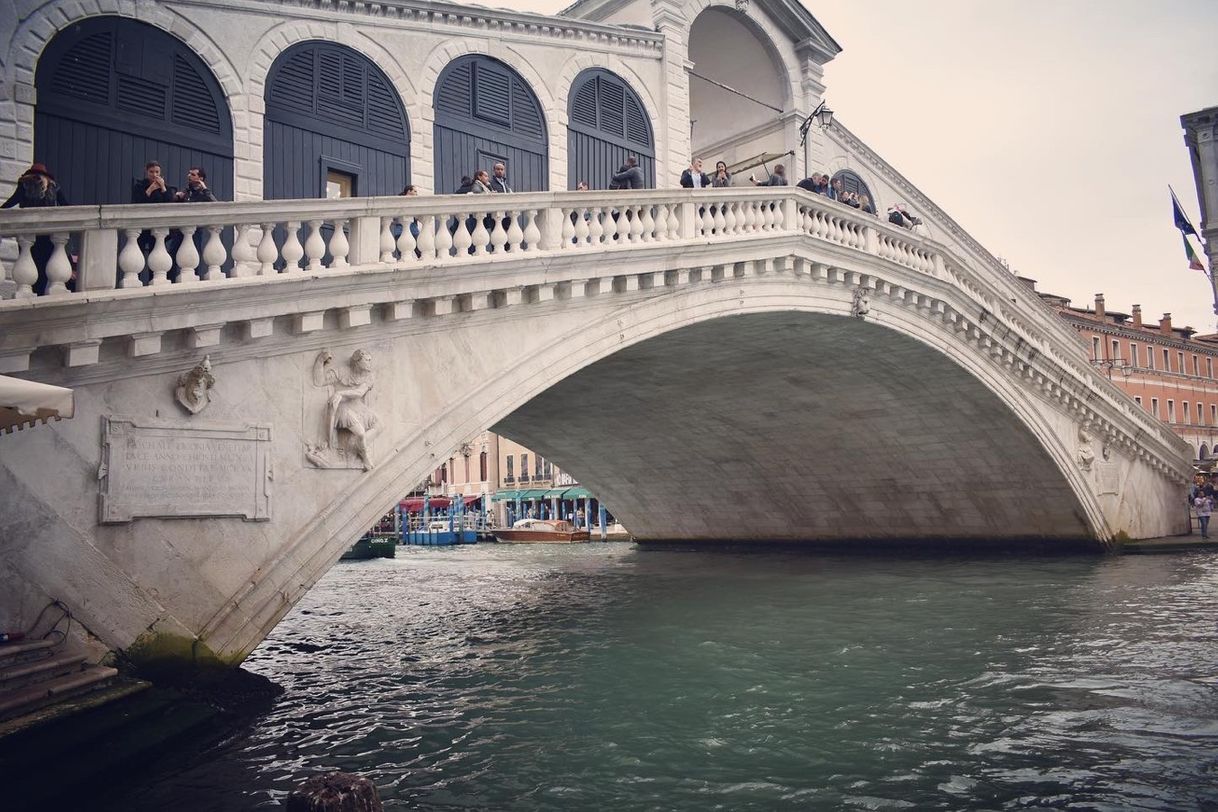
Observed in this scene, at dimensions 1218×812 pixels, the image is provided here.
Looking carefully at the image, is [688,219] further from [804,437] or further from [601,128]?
[804,437]

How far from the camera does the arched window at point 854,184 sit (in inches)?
696

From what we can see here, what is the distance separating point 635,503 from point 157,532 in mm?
20087

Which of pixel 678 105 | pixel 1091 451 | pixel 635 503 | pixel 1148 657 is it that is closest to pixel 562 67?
pixel 678 105

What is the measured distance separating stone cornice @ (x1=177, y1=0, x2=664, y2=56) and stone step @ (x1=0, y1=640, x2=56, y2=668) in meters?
6.17

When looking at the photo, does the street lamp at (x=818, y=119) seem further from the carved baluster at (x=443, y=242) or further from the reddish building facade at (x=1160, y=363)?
the reddish building facade at (x=1160, y=363)

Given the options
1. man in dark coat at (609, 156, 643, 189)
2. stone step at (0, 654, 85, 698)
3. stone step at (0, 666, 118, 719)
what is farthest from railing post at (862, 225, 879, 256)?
stone step at (0, 654, 85, 698)

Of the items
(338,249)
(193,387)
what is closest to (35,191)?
(193,387)

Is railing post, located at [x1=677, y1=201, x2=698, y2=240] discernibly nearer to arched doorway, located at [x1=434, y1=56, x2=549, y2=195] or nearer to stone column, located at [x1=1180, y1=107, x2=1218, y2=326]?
arched doorway, located at [x1=434, y1=56, x2=549, y2=195]

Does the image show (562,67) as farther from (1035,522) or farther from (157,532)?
(1035,522)

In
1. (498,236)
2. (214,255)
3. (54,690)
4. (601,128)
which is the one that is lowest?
(54,690)

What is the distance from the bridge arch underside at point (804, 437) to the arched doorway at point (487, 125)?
3197 mm

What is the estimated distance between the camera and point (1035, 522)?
19.8 meters

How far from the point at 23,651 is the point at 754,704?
5.06 m

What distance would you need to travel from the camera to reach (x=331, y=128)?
9.78 metres
